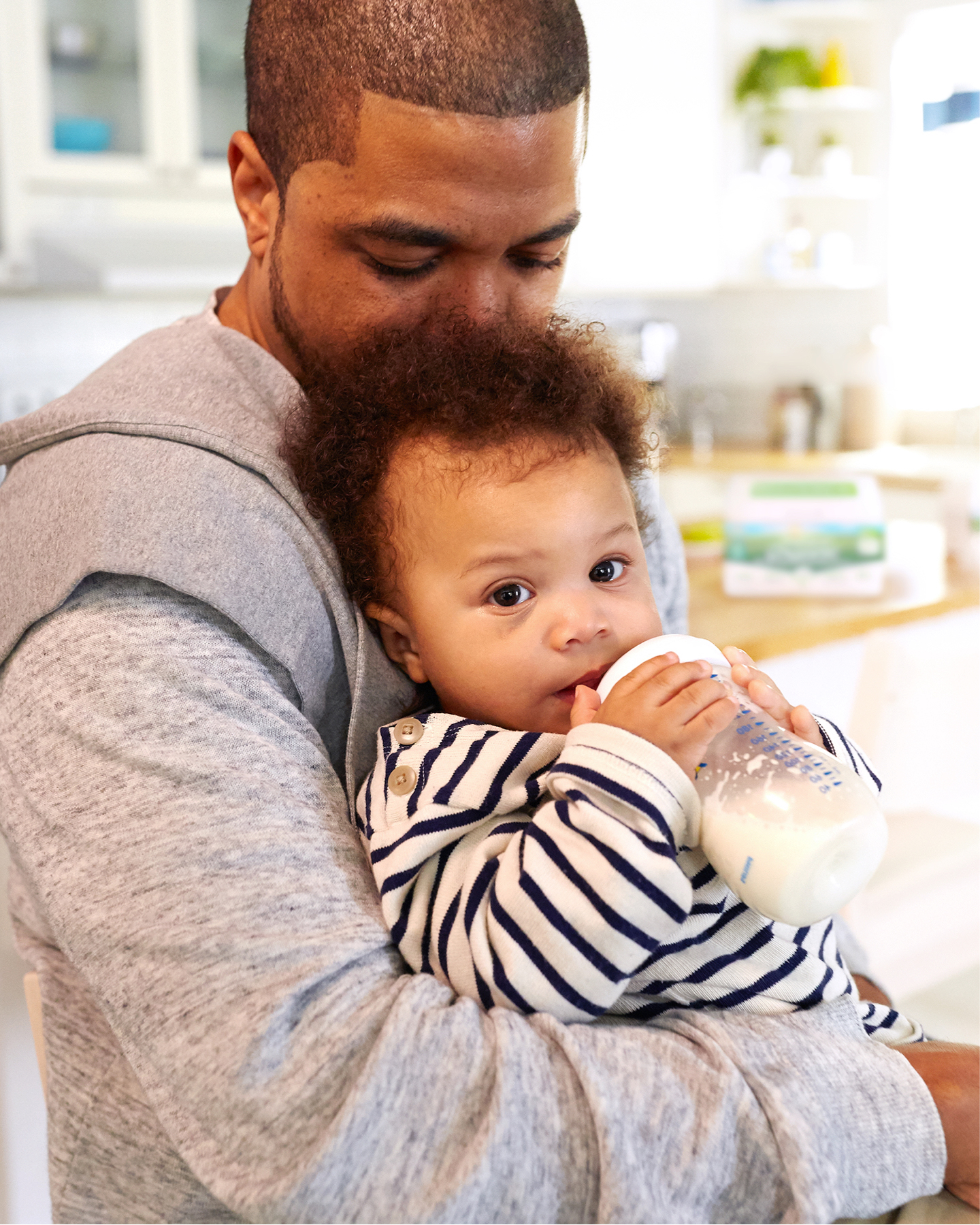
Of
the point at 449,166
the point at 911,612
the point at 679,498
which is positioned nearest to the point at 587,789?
the point at 449,166

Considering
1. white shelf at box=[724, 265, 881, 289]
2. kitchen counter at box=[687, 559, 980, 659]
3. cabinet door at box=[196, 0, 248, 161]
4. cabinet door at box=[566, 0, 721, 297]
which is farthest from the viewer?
white shelf at box=[724, 265, 881, 289]

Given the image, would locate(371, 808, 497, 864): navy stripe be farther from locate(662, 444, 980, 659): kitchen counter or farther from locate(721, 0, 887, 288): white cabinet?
locate(721, 0, 887, 288): white cabinet

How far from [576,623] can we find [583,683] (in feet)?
0.20

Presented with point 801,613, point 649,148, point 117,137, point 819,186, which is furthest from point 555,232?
point 819,186

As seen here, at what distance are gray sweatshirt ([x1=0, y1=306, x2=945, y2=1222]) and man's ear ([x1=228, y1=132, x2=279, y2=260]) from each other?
0.89 feet

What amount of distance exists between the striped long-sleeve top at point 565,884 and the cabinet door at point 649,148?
3.84 metres

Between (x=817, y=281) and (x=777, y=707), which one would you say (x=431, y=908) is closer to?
(x=777, y=707)

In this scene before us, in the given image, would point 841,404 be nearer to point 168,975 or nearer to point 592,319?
point 592,319

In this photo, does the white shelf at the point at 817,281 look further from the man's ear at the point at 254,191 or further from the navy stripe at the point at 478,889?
the navy stripe at the point at 478,889

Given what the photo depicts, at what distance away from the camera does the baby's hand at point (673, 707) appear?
80 cm

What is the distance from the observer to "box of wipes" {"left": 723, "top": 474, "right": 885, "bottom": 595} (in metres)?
2.27

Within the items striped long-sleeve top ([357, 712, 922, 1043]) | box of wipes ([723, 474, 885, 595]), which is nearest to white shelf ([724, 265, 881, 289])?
box of wipes ([723, 474, 885, 595])

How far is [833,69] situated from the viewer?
4.74m

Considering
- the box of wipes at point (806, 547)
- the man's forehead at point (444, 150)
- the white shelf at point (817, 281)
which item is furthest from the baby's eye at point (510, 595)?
the white shelf at point (817, 281)
